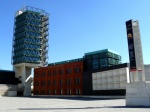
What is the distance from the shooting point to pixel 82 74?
2837 inches

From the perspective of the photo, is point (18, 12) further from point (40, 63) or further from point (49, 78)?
point (49, 78)

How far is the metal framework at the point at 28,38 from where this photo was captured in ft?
362

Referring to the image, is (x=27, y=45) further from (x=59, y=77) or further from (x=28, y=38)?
(x=59, y=77)

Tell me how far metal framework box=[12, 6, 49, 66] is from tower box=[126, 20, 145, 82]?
279ft

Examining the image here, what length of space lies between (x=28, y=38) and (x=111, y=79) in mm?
65365

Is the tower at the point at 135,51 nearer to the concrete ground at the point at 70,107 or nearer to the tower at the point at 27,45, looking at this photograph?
the concrete ground at the point at 70,107

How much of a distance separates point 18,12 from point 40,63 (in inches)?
1328

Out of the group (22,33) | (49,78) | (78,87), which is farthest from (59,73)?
(22,33)

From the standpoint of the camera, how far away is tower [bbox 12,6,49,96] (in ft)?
358

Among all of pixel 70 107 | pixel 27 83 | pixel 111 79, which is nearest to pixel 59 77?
pixel 111 79

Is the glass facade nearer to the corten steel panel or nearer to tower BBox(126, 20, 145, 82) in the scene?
the corten steel panel

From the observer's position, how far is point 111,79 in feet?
192

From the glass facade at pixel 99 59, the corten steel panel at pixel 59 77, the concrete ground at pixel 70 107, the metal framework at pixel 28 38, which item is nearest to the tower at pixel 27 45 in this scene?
the metal framework at pixel 28 38

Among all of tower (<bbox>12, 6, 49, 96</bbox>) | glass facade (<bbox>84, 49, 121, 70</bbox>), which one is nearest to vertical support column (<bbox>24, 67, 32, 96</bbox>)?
tower (<bbox>12, 6, 49, 96</bbox>)
